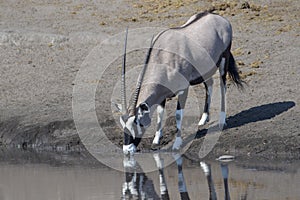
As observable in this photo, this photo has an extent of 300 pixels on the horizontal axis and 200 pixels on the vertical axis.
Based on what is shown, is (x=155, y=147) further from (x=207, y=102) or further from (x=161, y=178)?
(x=161, y=178)

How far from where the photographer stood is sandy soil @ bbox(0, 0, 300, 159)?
42.2ft

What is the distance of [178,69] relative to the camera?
12.5 meters

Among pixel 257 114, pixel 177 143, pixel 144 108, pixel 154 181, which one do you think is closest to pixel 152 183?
pixel 154 181

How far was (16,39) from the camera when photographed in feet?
59.2

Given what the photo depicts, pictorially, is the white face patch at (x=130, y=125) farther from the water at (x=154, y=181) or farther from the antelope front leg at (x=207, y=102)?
the antelope front leg at (x=207, y=102)

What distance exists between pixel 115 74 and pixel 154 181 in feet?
17.8

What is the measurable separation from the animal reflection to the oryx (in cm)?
35

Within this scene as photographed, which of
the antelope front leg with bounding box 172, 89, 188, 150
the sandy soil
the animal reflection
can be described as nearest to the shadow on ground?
the sandy soil

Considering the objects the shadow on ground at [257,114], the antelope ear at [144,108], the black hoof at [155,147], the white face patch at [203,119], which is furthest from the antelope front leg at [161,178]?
the white face patch at [203,119]

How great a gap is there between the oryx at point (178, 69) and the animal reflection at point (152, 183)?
35cm

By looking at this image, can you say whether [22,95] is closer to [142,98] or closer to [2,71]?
[2,71]

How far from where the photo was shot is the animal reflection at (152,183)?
1001 centimetres

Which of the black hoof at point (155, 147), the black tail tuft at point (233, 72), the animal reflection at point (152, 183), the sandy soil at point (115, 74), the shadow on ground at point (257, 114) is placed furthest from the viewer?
the black tail tuft at point (233, 72)

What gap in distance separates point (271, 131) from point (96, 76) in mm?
4390
